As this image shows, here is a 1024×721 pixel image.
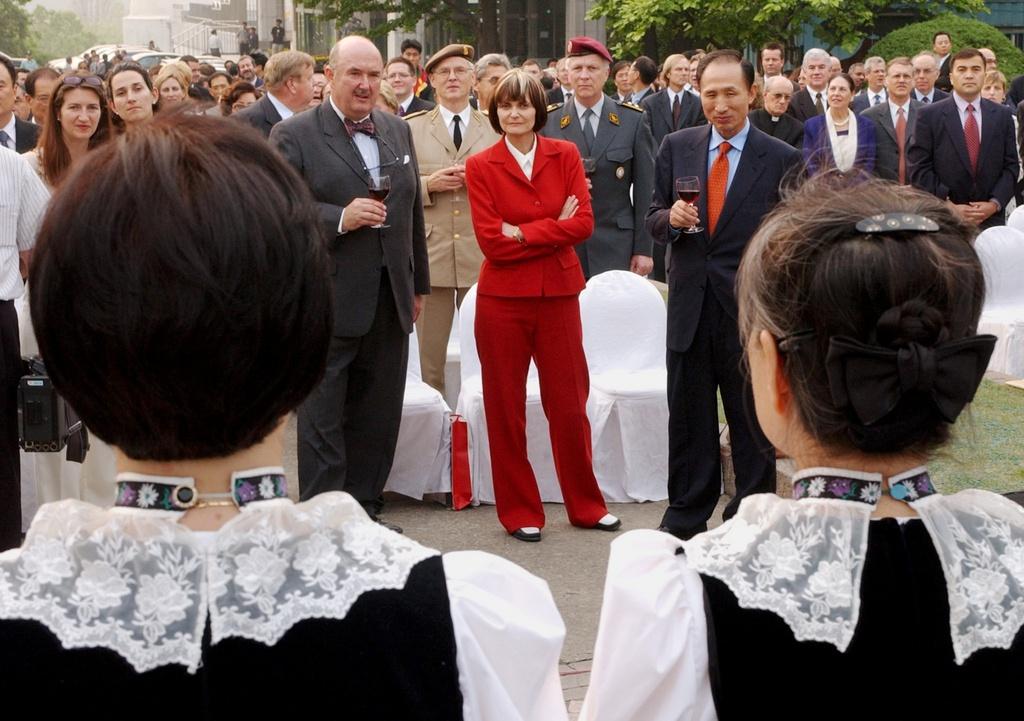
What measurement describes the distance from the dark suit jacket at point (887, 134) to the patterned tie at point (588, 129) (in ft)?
11.2

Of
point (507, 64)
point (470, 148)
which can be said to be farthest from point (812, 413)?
point (507, 64)

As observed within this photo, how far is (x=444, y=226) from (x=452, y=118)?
77 cm

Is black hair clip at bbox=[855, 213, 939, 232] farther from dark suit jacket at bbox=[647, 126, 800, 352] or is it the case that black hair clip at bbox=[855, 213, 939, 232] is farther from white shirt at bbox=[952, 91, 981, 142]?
white shirt at bbox=[952, 91, 981, 142]

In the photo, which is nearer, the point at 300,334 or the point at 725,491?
the point at 300,334

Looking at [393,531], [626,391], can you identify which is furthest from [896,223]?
[626,391]

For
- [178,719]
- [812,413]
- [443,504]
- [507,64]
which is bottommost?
[443,504]

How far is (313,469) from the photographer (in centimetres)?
629

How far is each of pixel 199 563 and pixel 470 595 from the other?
1.11 ft

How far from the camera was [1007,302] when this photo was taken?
9961 millimetres

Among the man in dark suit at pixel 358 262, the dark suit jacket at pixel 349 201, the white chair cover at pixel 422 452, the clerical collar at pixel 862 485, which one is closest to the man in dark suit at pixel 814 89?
the white chair cover at pixel 422 452

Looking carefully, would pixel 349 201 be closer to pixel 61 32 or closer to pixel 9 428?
pixel 9 428

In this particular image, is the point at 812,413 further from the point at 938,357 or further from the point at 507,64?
the point at 507,64

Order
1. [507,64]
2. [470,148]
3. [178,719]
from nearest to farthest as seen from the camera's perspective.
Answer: [178,719] < [470,148] < [507,64]

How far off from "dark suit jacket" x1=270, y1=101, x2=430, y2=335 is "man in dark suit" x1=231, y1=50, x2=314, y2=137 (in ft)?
9.24
